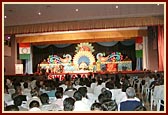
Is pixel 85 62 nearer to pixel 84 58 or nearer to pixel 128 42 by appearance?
pixel 84 58

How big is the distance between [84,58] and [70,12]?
6420mm

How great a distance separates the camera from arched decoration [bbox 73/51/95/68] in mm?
17203

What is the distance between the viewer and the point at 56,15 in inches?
452

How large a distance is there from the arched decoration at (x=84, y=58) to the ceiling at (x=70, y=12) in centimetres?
555

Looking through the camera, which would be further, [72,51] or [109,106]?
[72,51]

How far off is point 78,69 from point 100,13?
617 cm

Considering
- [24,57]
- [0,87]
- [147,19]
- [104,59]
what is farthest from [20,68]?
[0,87]

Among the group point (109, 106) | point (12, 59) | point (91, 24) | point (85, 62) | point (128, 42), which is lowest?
point (109, 106)

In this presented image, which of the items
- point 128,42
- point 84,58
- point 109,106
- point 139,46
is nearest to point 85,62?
point 84,58

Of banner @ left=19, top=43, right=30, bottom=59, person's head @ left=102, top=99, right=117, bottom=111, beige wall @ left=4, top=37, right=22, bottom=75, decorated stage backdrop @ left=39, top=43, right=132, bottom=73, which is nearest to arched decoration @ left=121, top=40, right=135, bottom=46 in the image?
decorated stage backdrop @ left=39, top=43, right=132, bottom=73

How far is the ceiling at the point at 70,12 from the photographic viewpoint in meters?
10.3

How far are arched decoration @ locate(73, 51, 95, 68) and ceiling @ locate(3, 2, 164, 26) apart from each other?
5547 millimetres

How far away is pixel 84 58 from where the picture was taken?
1733 centimetres

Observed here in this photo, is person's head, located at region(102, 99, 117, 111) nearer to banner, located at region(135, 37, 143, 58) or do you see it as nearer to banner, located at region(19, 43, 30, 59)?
banner, located at region(135, 37, 143, 58)
